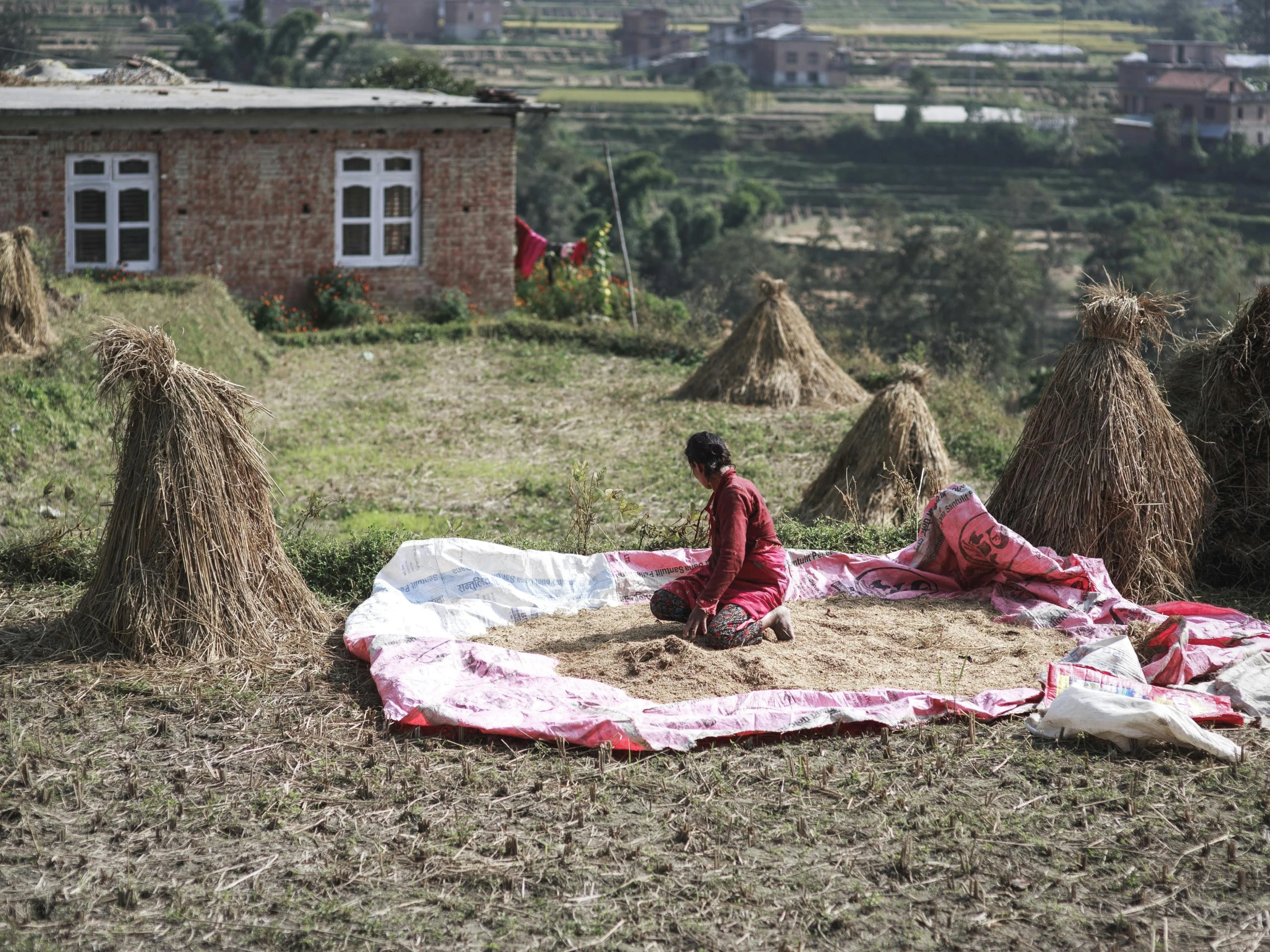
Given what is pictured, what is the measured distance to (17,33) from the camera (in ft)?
183

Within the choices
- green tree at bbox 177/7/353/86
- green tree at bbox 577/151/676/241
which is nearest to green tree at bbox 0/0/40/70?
green tree at bbox 177/7/353/86

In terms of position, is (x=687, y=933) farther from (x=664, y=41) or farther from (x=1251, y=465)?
(x=664, y=41)

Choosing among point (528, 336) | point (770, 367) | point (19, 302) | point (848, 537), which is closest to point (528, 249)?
point (528, 336)

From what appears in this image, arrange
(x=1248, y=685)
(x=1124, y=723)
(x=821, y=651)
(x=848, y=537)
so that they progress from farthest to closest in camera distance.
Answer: (x=848, y=537), (x=821, y=651), (x=1248, y=685), (x=1124, y=723)

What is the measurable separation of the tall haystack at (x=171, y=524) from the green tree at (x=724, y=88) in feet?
226

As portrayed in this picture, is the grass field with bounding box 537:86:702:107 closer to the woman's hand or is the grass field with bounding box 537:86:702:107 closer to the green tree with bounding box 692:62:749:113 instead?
the green tree with bounding box 692:62:749:113

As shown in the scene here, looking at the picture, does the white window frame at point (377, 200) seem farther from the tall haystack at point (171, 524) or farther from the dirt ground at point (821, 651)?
the dirt ground at point (821, 651)

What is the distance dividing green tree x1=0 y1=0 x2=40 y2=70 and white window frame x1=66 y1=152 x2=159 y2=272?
3843 cm

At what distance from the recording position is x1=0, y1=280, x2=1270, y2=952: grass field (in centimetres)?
399

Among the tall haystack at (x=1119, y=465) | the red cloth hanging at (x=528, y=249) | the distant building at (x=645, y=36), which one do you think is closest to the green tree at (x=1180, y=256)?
the red cloth hanging at (x=528, y=249)

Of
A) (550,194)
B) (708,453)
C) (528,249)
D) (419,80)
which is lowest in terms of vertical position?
A: (708,453)

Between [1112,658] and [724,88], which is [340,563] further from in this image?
[724,88]

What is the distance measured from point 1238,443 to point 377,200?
13.1m

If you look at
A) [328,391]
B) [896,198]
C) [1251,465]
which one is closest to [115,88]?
[328,391]
